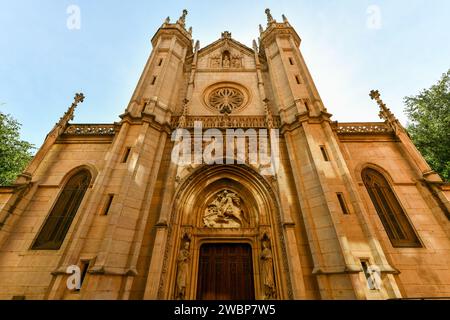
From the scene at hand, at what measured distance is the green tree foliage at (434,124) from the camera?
13977 mm

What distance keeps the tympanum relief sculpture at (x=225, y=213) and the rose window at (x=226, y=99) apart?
6.68m

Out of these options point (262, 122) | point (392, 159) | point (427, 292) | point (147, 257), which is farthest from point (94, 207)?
point (392, 159)

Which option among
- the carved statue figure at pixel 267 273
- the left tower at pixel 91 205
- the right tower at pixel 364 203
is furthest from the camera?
the carved statue figure at pixel 267 273

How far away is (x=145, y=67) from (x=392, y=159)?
16.5m

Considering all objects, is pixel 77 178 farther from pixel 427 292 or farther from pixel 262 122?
pixel 427 292

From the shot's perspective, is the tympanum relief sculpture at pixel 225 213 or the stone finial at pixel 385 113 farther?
the stone finial at pixel 385 113

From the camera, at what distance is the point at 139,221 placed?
27.9 feet

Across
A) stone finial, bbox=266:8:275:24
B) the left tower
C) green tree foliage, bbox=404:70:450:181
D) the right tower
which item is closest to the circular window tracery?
the right tower

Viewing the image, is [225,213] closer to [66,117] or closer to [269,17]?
[66,117]

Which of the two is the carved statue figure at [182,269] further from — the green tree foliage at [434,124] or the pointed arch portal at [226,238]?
the green tree foliage at [434,124]

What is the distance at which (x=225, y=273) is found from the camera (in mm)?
8523

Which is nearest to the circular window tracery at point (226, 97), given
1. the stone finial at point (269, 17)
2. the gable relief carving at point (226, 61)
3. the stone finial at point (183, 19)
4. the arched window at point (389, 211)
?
the gable relief carving at point (226, 61)

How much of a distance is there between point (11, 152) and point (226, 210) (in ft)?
60.8

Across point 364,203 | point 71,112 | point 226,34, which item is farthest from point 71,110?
point 364,203
